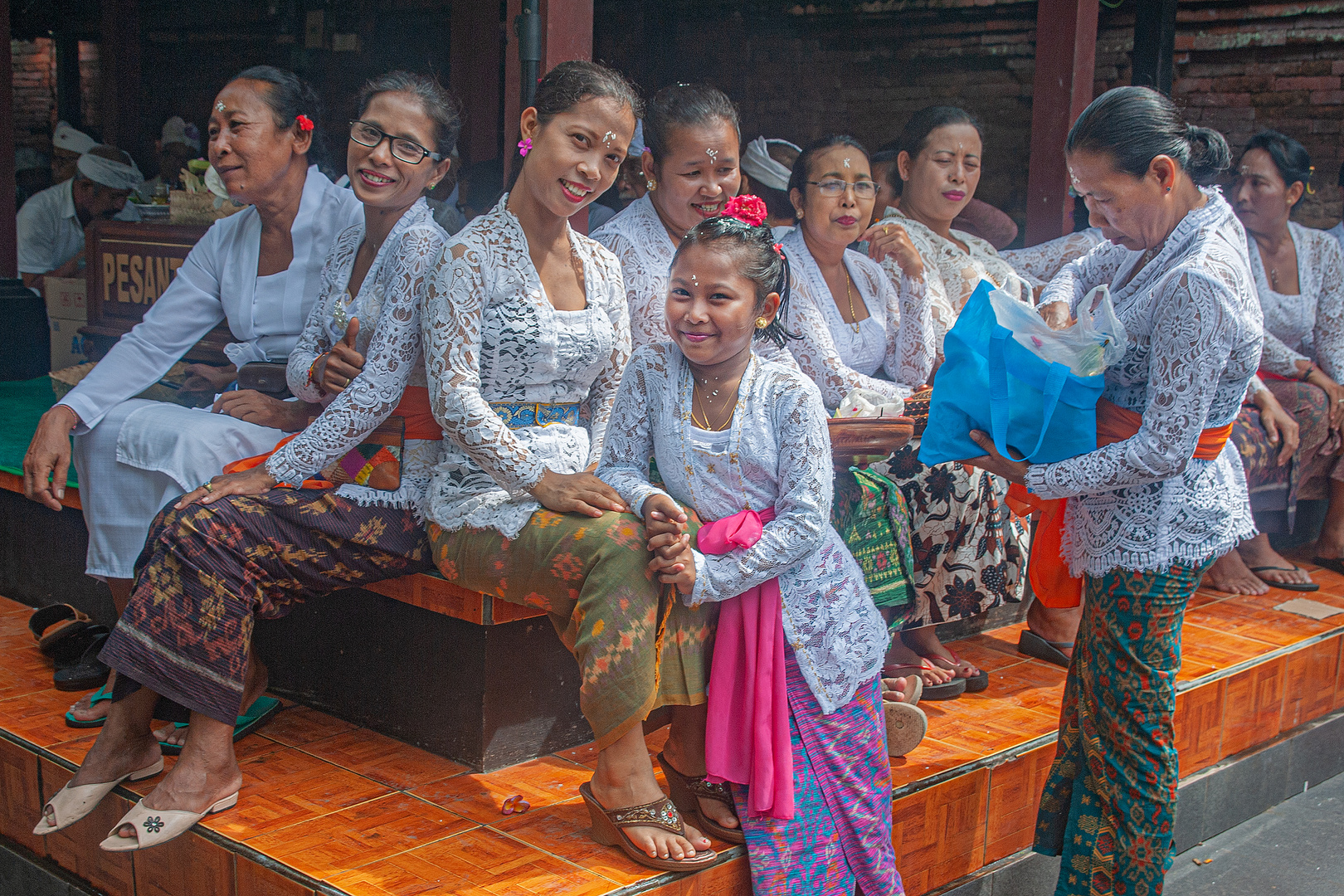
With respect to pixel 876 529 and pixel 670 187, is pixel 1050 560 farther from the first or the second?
pixel 670 187

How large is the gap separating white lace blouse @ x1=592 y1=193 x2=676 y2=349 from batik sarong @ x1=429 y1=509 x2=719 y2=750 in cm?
78

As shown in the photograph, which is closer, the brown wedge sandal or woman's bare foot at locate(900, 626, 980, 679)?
the brown wedge sandal

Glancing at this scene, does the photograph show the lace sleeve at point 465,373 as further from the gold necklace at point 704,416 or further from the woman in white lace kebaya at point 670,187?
the woman in white lace kebaya at point 670,187

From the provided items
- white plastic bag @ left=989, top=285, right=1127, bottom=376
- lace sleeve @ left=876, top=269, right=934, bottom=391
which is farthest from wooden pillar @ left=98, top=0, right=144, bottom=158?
white plastic bag @ left=989, top=285, right=1127, bottom=376

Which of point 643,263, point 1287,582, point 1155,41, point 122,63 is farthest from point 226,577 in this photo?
point 122,63

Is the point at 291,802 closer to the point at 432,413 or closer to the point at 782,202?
the point at 432,413

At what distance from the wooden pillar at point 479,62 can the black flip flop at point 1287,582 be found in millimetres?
5190

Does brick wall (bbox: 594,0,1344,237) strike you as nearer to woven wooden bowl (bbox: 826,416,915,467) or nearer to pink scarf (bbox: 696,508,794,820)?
woven wooden bowl (bbox: 826,416,915,467)

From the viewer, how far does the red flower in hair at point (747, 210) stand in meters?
2.66

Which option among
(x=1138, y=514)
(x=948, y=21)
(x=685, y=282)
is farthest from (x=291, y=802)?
(x=948, y=21)

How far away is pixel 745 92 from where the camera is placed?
9758 millimetres

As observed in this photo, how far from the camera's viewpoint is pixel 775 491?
2.67m

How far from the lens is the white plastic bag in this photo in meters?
2.59

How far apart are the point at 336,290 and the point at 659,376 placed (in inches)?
40.0
